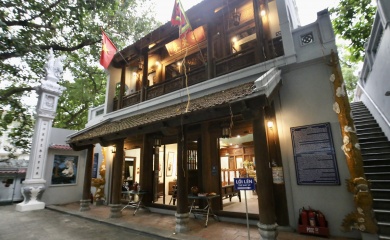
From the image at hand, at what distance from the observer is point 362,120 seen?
29.9 ft

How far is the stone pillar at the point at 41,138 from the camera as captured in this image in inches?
419

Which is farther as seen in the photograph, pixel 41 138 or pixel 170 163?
pixel 170 163

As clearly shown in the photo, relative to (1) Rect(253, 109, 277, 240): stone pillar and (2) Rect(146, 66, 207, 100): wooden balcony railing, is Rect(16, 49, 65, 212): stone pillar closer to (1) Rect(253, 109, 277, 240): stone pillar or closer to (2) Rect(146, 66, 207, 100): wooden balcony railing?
(2) Rect(146, 66, 207, 100): wooden balcony railing

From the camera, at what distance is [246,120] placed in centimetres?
642

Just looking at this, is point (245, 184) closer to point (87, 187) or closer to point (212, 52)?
point (212, 52)

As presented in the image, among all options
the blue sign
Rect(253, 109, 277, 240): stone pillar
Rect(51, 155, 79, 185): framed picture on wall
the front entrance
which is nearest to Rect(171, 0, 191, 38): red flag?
Rect(253, 109, 277, 240): stone pillar

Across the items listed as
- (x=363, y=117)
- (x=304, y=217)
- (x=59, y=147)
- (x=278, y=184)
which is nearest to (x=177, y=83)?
(x=278, y=184)

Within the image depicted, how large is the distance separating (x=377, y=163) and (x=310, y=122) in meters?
2.79

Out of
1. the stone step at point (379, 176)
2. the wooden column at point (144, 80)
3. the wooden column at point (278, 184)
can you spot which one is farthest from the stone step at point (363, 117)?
the wooden column at point (144, 80)

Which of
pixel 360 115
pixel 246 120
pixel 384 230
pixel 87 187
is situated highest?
pixel 360 115

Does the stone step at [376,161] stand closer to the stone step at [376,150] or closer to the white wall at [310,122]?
the stone step at [376,150]

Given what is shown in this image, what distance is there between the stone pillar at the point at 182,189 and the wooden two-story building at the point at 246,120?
3cm

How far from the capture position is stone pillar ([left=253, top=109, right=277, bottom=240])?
4785 mm

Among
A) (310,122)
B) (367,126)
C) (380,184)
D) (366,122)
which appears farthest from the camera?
(366,122)
